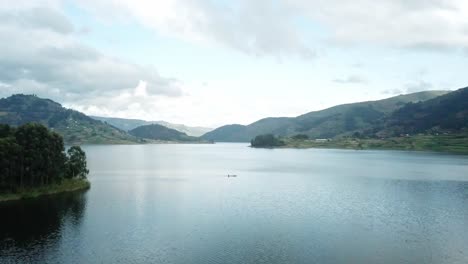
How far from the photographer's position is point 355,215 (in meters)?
106

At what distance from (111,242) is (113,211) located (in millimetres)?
30816

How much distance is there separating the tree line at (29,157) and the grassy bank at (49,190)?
1825mm

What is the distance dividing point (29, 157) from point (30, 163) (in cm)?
198

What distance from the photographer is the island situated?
117 m

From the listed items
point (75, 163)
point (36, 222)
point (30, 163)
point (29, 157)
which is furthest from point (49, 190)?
point (36, 222)

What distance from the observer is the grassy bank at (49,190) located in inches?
4637

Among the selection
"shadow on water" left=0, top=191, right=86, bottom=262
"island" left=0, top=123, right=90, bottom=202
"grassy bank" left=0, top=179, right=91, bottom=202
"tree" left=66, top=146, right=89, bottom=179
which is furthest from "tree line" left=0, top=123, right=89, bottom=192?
"shadow on water" left=0, top=191, right=86, bottom=262

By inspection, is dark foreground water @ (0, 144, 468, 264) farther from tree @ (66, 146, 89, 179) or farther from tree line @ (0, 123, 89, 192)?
tree line @ (0, 123, 89, 192)

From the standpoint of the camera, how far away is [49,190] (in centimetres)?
12962

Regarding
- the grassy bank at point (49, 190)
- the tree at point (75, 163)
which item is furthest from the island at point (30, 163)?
the tree at point (75, 163)

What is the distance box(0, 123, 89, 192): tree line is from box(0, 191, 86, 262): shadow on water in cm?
820

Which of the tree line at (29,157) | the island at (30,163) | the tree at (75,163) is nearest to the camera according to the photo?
the tree line at (29,157)

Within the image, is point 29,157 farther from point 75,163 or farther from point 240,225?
point 240,225

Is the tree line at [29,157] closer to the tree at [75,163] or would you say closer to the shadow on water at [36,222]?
the tree at [75,163]
